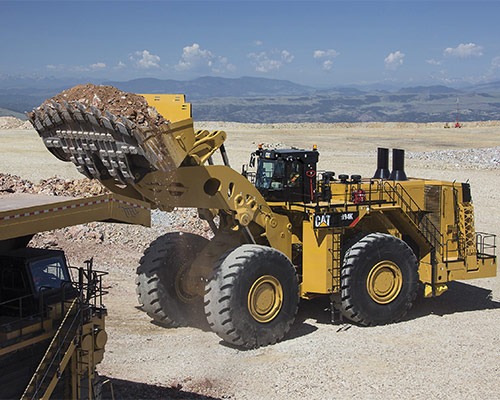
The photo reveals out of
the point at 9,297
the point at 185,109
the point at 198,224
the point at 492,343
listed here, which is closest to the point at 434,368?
the point at 492,343

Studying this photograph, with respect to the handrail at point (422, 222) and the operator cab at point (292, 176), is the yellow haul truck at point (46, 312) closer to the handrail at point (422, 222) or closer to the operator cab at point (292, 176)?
the operator cab at point (292, 176)

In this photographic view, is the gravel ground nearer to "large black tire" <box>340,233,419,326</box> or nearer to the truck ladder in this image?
"large black tire" <box>340,233,419,326</box>

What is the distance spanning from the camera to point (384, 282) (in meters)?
14.9

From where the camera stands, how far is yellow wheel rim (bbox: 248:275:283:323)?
43.8 ft

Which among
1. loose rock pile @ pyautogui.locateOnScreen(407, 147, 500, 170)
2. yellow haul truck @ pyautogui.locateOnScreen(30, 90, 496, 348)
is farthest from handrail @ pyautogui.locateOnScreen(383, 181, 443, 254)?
loose rock pile @ pyautogui.locateOnScreen(407, 147, 500, 170)

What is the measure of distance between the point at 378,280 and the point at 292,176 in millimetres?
2681

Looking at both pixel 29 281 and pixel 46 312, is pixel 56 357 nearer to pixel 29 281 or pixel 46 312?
pixel 46 312

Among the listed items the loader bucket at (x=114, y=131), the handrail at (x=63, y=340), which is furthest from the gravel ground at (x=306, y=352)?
the loader bucket at (x=114, y=131)

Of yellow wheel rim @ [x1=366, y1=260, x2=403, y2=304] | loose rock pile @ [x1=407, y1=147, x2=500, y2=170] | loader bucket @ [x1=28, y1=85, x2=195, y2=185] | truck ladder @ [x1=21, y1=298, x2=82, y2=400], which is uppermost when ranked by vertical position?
loader bucket @ [x1=28, y1=85, x2=195, y2=185]

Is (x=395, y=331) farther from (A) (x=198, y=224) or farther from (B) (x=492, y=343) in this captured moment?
(A) (x=198, y=224)

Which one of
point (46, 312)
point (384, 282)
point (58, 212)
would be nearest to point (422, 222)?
point (384, 282)

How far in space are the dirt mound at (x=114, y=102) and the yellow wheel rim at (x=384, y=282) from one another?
17.7 ft

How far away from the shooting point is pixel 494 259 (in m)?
16.6

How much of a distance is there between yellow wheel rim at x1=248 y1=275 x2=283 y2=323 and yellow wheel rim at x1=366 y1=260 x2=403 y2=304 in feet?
6.77
